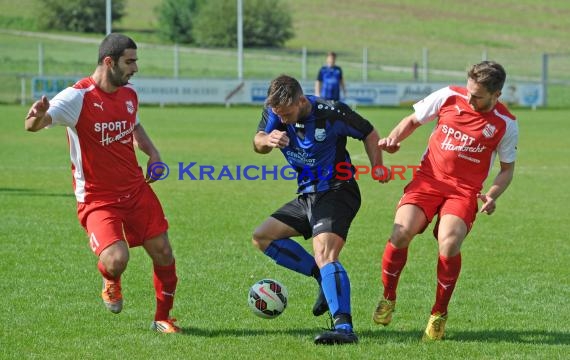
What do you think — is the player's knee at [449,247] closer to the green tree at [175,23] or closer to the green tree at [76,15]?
the green tree at [76,15]

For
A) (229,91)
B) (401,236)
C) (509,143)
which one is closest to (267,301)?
(401,236)

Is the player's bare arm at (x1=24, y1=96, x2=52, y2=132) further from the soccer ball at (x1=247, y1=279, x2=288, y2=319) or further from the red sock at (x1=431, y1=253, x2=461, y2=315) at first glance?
the red sock at (x1=431, y1=253, x2=461, y2=315)

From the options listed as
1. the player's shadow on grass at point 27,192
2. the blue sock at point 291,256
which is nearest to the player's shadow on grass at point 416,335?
the blue sock at point 291,256

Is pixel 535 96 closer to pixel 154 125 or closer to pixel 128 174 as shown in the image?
pixel 154 125

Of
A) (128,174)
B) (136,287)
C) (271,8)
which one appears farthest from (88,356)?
(271,8)

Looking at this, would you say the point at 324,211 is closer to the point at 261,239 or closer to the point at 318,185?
the point at 318,185

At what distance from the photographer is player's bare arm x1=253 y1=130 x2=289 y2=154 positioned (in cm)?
639

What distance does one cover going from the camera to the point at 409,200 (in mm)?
6730

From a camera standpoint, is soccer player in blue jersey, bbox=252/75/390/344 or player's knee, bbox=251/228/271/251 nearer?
soccer player in blue jersey, bbox=252/75/390/344

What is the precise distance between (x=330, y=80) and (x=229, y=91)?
9550 millimetres

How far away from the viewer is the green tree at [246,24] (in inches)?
2354

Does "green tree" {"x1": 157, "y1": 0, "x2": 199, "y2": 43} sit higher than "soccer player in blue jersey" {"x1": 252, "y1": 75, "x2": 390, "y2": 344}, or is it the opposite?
"green tree" {"x1": 157, "y1": 0, "x2": 199, "y2": 43}

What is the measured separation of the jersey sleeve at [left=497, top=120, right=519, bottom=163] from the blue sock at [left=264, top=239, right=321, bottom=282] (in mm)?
1529

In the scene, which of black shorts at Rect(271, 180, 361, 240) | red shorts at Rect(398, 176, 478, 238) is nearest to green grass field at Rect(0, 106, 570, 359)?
black shorts at Rect(271, 180, 361, 240)
